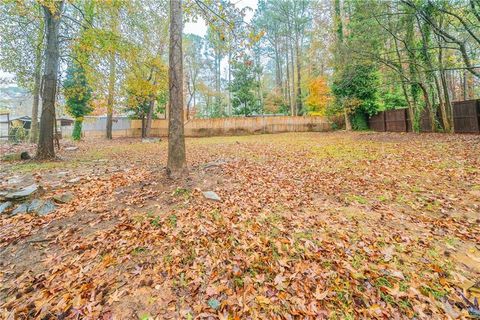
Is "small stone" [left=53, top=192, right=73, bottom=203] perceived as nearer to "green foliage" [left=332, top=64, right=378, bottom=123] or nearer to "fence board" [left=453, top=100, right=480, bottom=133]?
"fence board" [left=453, top=100, right=480, bottom=133]

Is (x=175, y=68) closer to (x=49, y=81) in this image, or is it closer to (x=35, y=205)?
(x=35, y=205)

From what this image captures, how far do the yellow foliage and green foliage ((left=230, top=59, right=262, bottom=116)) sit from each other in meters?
6.11

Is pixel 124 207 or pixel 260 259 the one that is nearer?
pixel 260 259

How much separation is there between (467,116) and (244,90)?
57.1 feet

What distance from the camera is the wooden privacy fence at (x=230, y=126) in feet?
63.5

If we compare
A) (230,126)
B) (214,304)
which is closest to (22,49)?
(214,304)

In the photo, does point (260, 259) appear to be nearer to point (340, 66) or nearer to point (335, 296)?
point (335, 296)

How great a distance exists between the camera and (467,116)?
35.0 feet

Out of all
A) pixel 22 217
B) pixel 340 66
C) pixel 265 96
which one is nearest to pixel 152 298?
pixel 22 217

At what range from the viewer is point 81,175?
5504 millimetres

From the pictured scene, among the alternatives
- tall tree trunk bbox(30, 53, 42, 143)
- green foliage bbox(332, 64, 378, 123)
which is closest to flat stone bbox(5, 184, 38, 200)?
tall tree trunk bbox(30, 53, 42, 143)

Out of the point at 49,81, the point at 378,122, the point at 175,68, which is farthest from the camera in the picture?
the point at 378,122

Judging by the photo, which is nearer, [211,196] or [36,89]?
[211,196]

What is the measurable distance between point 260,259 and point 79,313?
178 cm
